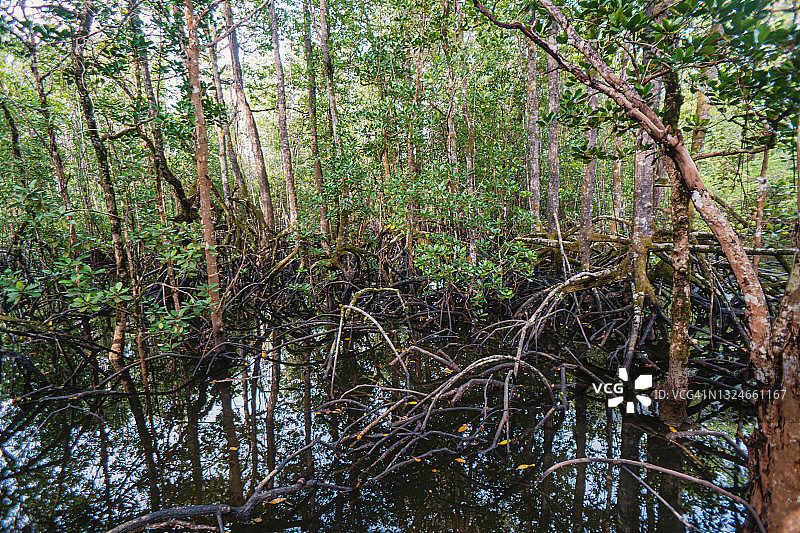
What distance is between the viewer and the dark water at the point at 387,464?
2398 millimetres

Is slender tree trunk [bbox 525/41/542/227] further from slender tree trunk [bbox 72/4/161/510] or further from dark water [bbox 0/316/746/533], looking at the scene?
slender tree trunk [bbox 72/4/161/510]

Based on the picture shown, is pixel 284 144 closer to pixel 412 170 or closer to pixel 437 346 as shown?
pixel 412 170

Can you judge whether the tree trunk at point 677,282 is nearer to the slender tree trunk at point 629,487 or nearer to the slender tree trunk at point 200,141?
the slender tree trunk at point 629,487

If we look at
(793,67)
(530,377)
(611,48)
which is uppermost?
(611,48)

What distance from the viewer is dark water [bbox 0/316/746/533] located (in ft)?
7.87

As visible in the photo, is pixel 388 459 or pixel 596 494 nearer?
pixel 596 494

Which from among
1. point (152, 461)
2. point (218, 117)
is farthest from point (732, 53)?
point (218, 117)

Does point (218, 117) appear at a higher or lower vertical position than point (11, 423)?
higher

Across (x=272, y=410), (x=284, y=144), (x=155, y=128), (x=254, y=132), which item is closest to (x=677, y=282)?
(x=272, y=410)

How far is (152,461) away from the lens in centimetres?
304

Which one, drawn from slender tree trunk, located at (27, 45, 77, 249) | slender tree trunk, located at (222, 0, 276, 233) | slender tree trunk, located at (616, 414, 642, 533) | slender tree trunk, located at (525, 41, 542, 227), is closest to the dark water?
slender tree trunk, located at (616, 414, 642, 533)

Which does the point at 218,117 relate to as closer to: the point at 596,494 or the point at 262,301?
the point at 262,301

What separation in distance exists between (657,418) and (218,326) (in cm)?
452

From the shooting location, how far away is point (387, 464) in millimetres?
2969
